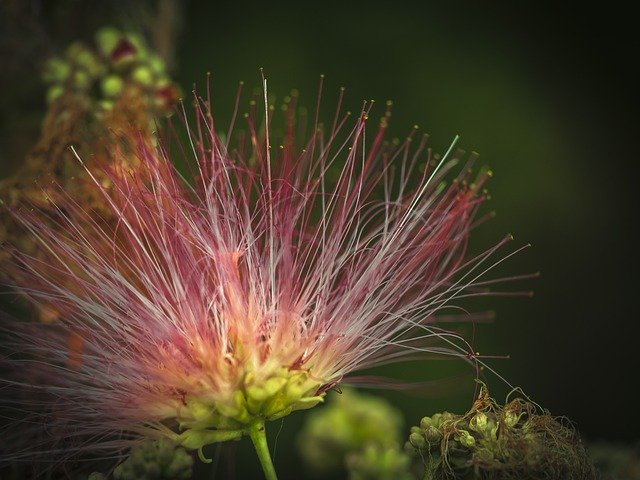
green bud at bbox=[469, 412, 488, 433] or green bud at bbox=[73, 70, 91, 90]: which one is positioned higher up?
green bud at bbox=[73, 70, 91, 90]

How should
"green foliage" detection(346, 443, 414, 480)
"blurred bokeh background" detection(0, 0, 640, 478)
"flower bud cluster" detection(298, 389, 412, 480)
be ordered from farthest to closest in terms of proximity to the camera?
"blurred bokeh background" detection(0, 0, 640, 478)
"flower bud cluster" detection(298, 389, 412, 480)
"green foliage" detection(346, 443, 414, 480)

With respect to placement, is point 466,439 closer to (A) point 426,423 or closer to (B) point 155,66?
(A) point 426,423

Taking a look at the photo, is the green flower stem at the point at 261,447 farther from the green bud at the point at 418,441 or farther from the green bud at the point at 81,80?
the green bud at the point at 81,80

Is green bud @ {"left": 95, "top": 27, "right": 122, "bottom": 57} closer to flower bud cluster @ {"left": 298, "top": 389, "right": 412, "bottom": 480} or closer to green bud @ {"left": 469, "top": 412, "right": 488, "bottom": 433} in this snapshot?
flower bud cluster @ {"left": 298, "top": 389, "right": 412, "bottom": 480}

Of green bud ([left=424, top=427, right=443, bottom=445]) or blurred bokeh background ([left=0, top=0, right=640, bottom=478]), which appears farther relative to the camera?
blurred bokeh background ([left=0, top=0, right=640, bottom=478])

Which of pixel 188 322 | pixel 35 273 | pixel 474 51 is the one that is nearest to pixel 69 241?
pixel 35 273

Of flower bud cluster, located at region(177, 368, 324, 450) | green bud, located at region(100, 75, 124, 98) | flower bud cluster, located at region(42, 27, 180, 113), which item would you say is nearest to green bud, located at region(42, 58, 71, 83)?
flower bud cluster, located at region(42, 27, 180, 113)
